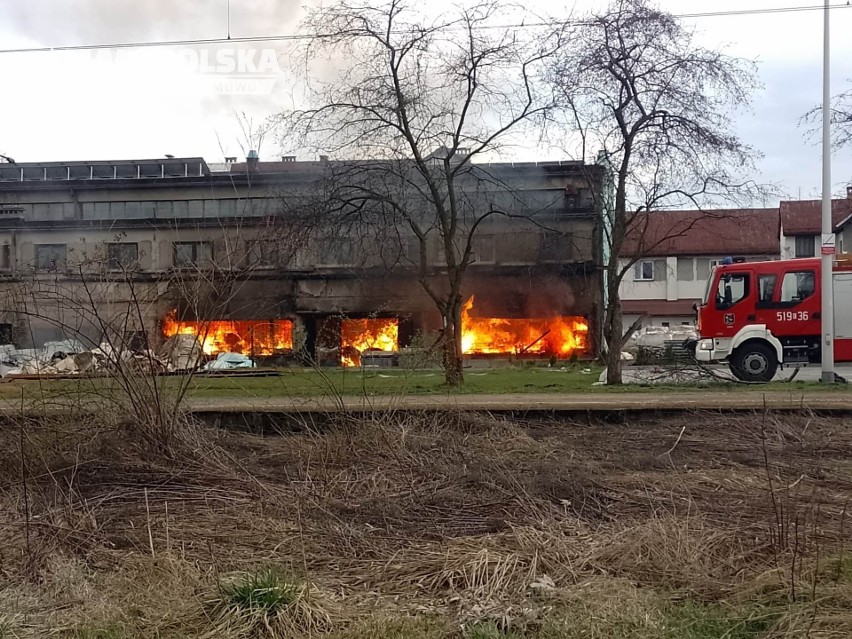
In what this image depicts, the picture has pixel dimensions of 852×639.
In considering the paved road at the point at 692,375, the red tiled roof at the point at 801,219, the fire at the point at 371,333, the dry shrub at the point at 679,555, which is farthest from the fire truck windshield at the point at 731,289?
the red tiled roof at the point at 801,219

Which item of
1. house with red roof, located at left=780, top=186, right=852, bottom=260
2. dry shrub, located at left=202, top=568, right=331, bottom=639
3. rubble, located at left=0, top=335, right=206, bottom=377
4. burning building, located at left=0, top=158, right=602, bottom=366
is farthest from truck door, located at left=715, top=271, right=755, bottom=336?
house with red roof, located at left=780, top=186, right=852, bottom=260

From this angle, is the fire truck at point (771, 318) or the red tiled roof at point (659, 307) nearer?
the fire truck at point (771, 318)

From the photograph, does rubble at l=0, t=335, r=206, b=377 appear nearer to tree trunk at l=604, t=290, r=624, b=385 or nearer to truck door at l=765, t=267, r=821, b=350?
→ tree trunk at l=604, t=290, r=624, b=385

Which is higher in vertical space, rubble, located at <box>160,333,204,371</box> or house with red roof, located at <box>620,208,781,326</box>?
house with red roof, located at <box>620,208,781,326</box>

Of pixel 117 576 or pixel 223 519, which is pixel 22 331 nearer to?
pixel 223 519

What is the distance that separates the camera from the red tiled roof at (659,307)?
151 ft

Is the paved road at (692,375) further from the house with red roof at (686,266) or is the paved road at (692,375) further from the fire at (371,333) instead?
the house with red roof at (686,266)

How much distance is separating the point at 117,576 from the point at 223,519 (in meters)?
1.11

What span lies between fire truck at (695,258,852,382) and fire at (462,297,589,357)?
16782 mm

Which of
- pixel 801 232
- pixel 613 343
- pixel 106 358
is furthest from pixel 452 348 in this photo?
pixel 801 232

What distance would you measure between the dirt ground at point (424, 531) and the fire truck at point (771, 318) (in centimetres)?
773

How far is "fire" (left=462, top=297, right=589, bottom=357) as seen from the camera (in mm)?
32875

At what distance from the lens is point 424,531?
517 centimetres

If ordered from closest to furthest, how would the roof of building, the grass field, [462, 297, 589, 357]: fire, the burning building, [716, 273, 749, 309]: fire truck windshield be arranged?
the grass field
[716, 273, 749, 309]: fire truck windshield
the burning building
[462, 297, 589, 357]: fire
the roof of building
